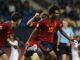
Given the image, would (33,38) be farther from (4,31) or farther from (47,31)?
(4,31)

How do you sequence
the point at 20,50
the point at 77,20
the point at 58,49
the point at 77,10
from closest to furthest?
1. the point at 58,49
2. the point at 20,50
3. the point at 77,20
4. the point at 77,10

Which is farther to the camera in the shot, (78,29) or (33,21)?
(78,29)

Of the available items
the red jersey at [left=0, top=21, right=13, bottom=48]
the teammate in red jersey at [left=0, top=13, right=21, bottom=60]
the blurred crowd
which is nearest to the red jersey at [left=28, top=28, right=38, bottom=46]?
the teammate in red jersey at [left=0, top=13, right=21, bottom=60]

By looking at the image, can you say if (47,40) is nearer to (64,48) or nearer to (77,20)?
(64,48)

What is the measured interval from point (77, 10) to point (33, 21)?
949 centimetres

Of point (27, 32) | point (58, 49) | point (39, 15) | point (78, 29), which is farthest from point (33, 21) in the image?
point (78, 29)

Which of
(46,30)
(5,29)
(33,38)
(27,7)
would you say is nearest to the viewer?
(33,38)

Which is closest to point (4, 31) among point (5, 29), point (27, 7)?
point (5, 29)

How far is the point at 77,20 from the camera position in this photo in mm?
18328

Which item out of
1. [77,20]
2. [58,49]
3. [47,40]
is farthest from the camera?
[77,20]

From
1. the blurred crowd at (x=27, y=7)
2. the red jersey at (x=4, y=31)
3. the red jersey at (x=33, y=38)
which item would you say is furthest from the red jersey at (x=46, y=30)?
the blurred crowd at (x=27, y=7)

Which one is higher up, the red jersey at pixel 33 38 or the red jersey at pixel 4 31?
the red jersey at pixel 4 31

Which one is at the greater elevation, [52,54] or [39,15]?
[39,15]

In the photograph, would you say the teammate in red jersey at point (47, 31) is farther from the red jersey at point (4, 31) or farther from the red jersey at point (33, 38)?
the red jersey at point (4, 31)
